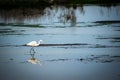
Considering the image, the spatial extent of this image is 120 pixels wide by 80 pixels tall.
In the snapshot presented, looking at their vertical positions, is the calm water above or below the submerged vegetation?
below

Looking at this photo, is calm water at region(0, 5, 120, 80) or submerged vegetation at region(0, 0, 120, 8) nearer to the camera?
calm water at region(0, 5, 120, 80)

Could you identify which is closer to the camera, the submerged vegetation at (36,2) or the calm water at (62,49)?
the calm water at (62,49)

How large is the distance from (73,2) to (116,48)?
25372 millimetres

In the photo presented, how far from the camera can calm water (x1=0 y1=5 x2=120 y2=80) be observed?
10969 millimetres

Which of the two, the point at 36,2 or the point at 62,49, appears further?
the point at 36,2

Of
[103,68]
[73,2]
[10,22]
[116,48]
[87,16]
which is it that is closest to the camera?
[103,68]

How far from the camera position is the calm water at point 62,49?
1097cm

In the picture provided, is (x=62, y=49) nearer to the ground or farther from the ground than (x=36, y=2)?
nearer to the ground

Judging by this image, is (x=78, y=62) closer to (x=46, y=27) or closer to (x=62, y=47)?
(x=62, y=47)

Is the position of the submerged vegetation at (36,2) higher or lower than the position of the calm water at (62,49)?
higher

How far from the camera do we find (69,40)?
650 inches

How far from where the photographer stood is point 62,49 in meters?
14.4

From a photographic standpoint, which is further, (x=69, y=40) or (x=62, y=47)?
(x=69, y=40)

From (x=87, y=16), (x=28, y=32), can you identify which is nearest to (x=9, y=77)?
(x=28, y=32)
